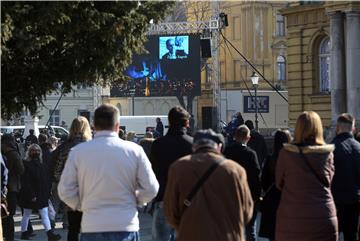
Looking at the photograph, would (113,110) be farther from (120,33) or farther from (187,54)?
(187,54)

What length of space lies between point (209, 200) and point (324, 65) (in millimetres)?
29953

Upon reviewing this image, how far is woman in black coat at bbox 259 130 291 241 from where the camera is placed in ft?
28.6

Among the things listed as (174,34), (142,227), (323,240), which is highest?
(174,34)

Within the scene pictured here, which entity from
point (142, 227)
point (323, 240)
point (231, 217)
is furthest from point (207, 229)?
point (142, 227)

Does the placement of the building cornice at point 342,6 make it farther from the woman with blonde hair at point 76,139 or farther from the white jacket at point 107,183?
the white jacket at point 107,183

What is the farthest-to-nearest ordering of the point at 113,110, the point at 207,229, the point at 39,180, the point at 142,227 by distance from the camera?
1. the point at 142,227
2. the point at 39,180
3. the point at 113,110
4. the point at 207,229

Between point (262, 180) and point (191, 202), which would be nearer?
point (191, 202)

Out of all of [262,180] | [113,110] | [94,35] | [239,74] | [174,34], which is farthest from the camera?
[239,74]

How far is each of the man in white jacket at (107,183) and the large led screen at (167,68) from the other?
105ft

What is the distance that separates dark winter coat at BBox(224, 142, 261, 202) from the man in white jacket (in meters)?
3.07

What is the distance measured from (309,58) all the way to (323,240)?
28.3 m

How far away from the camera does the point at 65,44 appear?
1017cm

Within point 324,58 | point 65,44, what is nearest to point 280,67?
point 324,58

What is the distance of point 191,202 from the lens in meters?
5.60
